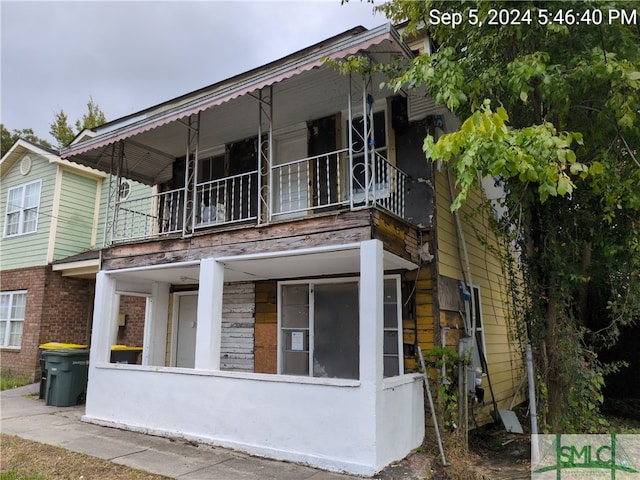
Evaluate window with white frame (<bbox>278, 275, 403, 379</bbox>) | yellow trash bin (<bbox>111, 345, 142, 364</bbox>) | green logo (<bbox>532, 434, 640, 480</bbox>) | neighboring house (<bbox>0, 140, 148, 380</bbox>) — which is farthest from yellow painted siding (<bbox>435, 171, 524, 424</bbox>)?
neighboring house (<bbox>0, 140, 148, 380</bbox>)

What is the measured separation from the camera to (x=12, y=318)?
43.1ft

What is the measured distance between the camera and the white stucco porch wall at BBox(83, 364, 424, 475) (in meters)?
5.06

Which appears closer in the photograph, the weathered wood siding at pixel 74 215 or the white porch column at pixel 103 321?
the white porch column at pixel 103 321

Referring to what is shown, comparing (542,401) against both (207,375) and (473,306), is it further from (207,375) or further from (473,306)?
(207,375)

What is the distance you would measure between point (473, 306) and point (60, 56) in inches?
497

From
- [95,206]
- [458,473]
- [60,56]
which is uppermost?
[60,56]

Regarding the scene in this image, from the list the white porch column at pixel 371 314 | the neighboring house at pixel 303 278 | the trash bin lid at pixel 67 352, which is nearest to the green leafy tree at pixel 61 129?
the neighboring house at pixel 303 278

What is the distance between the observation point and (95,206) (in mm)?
13844

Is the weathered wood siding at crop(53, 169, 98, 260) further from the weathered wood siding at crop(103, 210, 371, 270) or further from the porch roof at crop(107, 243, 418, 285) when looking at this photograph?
the weathered wood siding at crop(103, 210, 371, 270)

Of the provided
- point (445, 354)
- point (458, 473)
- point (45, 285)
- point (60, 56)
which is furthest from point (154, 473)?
point (60, 56)

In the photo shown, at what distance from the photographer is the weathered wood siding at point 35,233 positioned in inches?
506

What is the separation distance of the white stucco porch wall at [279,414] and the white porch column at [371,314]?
0.68ft

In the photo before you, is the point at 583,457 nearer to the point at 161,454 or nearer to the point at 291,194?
Result: the point at 161,454

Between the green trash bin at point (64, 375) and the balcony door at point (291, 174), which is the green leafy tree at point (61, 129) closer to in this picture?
the green trash bin at point (64, 375)
